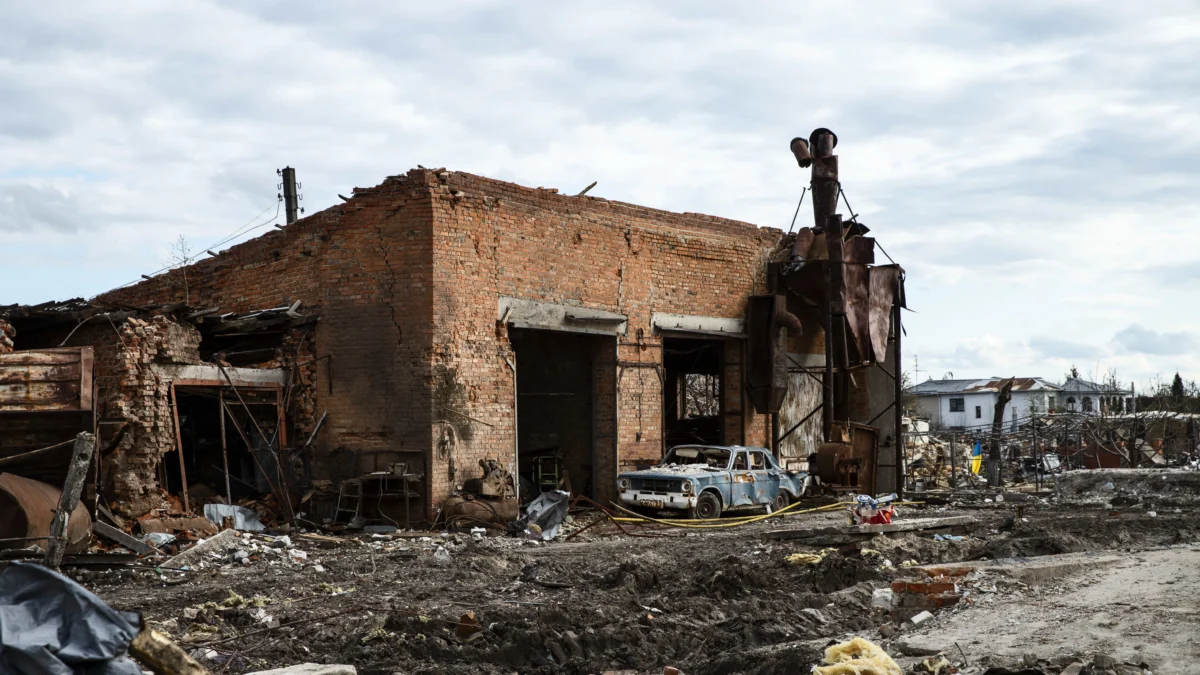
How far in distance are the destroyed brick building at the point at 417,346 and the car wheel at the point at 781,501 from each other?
2.15 metres

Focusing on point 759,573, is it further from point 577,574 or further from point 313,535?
point 313,535

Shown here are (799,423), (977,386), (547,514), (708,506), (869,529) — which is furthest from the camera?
(977,386)

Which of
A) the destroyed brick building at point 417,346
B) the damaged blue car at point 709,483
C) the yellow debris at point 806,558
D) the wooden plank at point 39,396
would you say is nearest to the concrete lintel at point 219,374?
the destroyed brick building at point 417,346

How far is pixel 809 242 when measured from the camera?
78.8ft

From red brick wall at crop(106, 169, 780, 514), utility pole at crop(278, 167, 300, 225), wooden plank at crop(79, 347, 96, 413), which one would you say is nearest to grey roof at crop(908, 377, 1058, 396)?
utility pole at crop(278, 167, 300, 225)

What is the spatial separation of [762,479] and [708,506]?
180cm

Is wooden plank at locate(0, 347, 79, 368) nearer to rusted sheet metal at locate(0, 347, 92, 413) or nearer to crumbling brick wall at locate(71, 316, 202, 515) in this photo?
rusted sheet metal at locate(0, 347, 92, 413)

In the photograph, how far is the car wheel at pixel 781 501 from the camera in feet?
66.9

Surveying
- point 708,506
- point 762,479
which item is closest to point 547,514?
point 708,506

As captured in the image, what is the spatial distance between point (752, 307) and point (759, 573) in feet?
41.6

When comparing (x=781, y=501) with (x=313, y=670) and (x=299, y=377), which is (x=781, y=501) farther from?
(x=313, y=670)

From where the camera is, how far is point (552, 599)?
1026 cm

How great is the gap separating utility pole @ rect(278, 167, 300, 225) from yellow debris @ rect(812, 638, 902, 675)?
1243 inches

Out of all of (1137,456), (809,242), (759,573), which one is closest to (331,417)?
(759,573)
